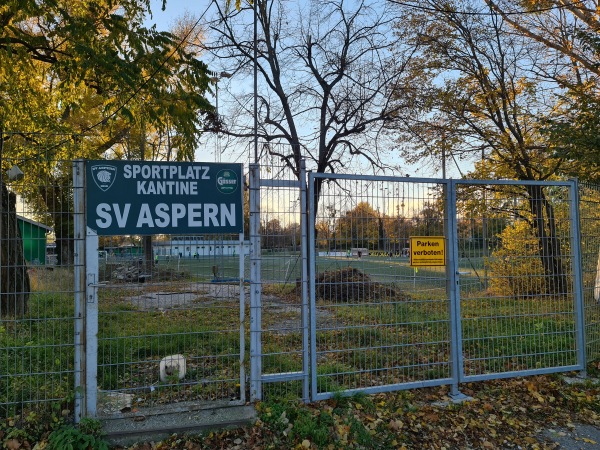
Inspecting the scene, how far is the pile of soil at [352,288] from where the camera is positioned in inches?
176

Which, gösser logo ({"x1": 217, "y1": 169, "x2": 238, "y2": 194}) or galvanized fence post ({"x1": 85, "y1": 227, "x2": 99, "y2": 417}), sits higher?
gösser logo ({"x1": 217, "y1": 169, "x2": 238, "y2": 194})

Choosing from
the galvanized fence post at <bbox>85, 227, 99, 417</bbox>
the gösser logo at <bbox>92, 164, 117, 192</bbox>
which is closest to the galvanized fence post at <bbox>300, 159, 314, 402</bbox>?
the gösser logo at <bbox>92, 164, 117, 192</bbox>

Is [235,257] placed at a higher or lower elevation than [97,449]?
higher

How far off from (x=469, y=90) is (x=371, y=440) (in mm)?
13201

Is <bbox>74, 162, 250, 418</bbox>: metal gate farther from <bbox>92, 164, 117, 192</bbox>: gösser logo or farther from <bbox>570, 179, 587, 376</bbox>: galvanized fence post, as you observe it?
<bbox>570, 179, 587, 376</bbox>: galvanized fence post

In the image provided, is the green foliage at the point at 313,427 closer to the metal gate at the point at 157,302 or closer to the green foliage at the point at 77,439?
the metal gate at the point at 157,302

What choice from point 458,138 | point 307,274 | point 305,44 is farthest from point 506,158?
point 307,274

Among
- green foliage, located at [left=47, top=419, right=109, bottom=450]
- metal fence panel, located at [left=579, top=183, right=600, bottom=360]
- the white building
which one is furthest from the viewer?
metal fence panel, located at [left=579, top=183, right=600, bottom=360]

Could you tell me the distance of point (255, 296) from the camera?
4203mm

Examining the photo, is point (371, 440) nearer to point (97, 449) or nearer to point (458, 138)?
point (97, 449)

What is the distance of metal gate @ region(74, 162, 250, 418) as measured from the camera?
3.85 meters

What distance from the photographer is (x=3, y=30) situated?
6695mm

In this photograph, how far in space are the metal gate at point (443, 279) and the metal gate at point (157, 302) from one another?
2.95ft

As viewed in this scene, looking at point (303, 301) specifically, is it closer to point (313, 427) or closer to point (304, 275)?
point (304, 275)
